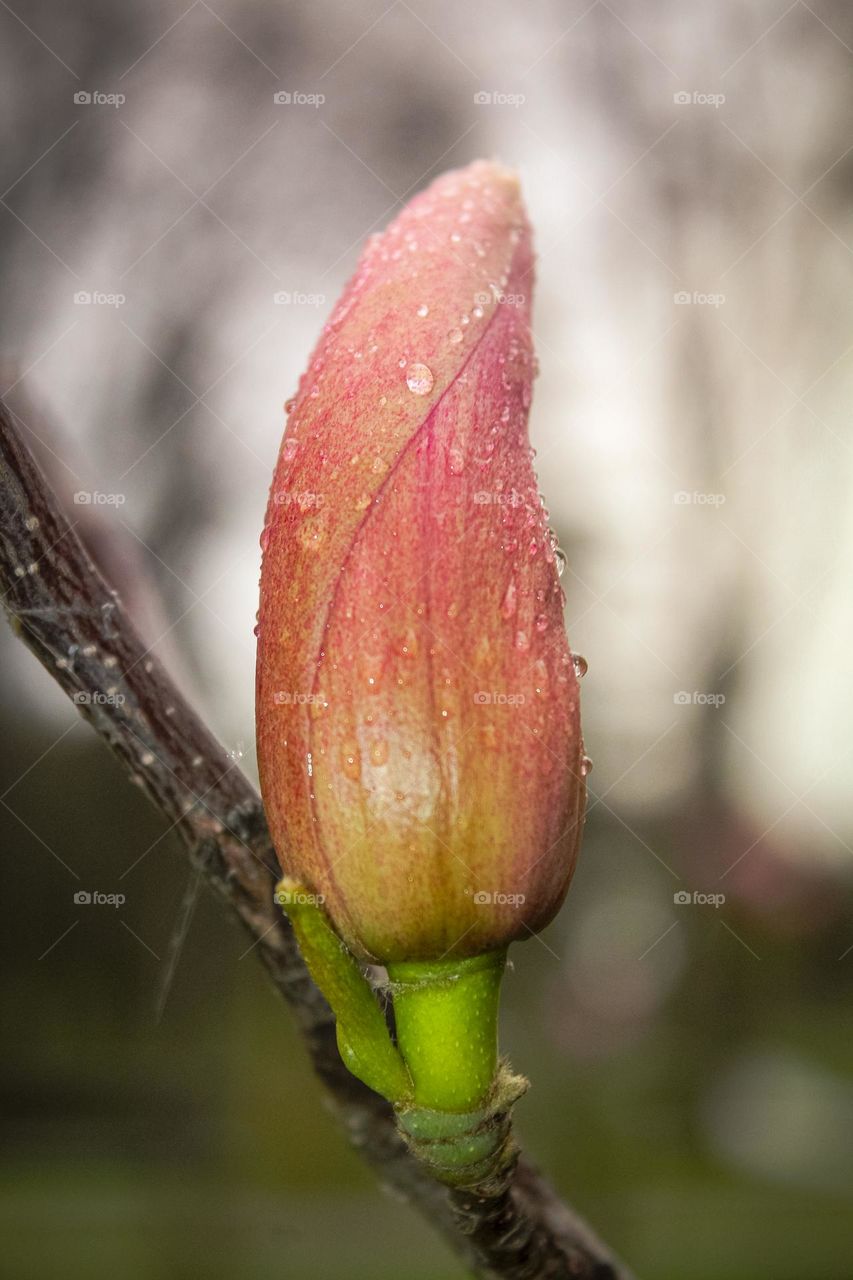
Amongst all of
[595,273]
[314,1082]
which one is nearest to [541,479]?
[595,273]

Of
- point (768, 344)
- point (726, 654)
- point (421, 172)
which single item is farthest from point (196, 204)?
point (726, 654)

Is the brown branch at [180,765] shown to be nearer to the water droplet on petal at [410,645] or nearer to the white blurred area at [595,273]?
the water droplet on petal at [410,645]

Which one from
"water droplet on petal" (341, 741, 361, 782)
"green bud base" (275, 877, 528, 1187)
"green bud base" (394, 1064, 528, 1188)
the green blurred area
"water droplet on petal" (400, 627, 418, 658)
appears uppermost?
"water droplet on petal" (400, 627, 418, 658)

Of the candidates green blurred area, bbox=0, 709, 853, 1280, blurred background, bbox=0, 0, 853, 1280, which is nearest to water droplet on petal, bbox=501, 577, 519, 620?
blurred background, bbox=0, 0, 853, 1280

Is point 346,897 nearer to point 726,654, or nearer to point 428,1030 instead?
point 428,1030

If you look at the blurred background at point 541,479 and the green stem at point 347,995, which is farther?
the blurred background at point 541,479

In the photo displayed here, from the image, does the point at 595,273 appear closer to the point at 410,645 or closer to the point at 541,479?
the point at 541,479

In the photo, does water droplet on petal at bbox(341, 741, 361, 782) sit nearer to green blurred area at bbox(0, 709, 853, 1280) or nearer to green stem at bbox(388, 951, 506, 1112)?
green stem at bbox(388, 951, 506, 1112)

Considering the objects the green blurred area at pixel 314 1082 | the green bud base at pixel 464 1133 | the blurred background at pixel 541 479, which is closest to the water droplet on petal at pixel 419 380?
the green bud base at pixel 464 1133
